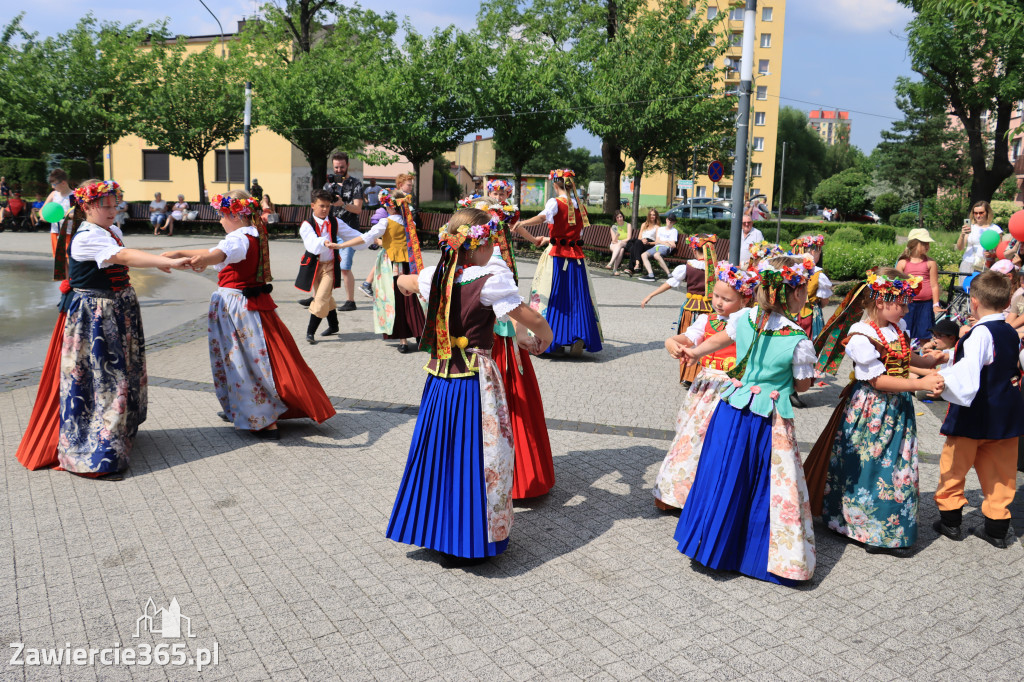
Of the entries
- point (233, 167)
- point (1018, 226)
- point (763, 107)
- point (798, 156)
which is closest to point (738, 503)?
point (1018, 226)

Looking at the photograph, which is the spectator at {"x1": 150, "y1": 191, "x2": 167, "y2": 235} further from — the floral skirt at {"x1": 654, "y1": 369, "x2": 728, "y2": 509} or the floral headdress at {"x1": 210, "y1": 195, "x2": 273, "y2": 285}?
the floral skirt at {"x1": 654, "y1": 369, "x2": 728, "y2": 509}

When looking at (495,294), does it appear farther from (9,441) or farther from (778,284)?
(9,441)

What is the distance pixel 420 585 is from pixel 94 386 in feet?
9.07

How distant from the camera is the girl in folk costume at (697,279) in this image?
24.3 feet

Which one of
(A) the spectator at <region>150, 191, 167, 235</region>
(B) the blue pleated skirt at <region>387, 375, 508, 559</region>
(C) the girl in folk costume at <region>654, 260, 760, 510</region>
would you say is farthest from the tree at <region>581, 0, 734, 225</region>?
(B) the blue pleated skirt at <region>387, 375, 508, 559</region>

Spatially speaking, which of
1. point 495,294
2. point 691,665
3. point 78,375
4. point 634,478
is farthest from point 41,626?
point 634,478

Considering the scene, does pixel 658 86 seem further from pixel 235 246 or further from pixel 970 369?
pixel 970 369

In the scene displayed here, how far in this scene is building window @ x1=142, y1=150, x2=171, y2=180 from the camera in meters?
40.6

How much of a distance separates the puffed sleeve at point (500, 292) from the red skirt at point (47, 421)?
3.18 meters

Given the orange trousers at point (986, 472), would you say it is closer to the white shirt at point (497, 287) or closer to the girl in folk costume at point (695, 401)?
the girl in folk costume at point (695, 401)

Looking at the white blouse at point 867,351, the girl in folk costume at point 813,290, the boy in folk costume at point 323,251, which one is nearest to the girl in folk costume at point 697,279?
the girl in folk costume at point 813,290

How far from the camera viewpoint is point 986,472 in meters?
4.68

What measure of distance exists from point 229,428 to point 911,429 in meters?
4.85

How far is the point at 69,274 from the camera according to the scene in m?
5.33
